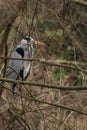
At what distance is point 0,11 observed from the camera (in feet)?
20.6

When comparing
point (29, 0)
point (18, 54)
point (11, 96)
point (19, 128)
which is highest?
point (29, 0)

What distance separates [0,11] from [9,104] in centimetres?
254

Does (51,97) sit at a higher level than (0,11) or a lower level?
lower

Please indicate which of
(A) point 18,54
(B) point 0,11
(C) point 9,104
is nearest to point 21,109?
(C) point 9,104

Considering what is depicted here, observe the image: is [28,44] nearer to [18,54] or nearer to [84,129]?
[18,54]

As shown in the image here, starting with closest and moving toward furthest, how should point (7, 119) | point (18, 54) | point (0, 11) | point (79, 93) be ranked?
point (79, 93) < point (7, 119) < point (18, 54) < point (0, 11)

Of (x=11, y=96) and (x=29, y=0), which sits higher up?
(x=29, y=0)

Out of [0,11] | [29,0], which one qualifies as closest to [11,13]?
[29,0]

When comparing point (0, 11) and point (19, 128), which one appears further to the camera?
point (0, 11)

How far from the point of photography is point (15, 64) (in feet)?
17.5

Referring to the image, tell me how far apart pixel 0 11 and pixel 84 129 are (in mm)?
2674

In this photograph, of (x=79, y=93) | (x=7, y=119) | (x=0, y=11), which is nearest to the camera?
(x=79, y=93)

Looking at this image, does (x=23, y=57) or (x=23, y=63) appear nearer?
(x=23, y=57)

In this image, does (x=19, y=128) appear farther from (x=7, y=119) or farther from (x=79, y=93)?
(x=79, y=93)
